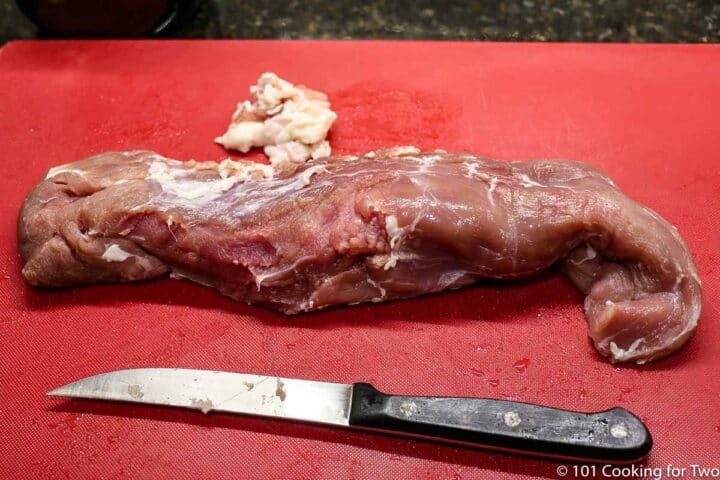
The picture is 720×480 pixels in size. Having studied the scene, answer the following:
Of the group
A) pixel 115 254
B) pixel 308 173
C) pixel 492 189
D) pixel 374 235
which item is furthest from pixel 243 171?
pixel 492 189

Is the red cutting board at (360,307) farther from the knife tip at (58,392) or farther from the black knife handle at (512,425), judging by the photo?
the black knife handle at (512,425)

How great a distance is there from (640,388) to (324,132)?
230cm

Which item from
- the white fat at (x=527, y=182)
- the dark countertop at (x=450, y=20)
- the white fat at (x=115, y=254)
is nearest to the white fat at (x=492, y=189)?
the white fat at (x=527, y=182)

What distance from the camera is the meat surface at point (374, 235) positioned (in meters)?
3.04

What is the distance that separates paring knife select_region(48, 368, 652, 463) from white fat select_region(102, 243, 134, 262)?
62cm

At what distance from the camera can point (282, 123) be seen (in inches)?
157

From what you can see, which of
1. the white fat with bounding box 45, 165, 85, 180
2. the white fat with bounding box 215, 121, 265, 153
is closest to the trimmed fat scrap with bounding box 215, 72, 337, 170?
the white fat with bounding box 215, 121, 265, 153

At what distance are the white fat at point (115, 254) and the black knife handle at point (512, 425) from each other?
1.46 metres

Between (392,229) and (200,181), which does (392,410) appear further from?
→ (200,181)

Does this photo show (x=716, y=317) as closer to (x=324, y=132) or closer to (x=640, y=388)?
(x=640, y=388)

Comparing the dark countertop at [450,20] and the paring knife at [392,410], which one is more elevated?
the dark countertop at [450,20]

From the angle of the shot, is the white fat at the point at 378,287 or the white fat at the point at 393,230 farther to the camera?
the white fat at the point at 378,287

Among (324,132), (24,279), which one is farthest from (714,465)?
(24,279)

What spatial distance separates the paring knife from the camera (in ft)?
8.68
